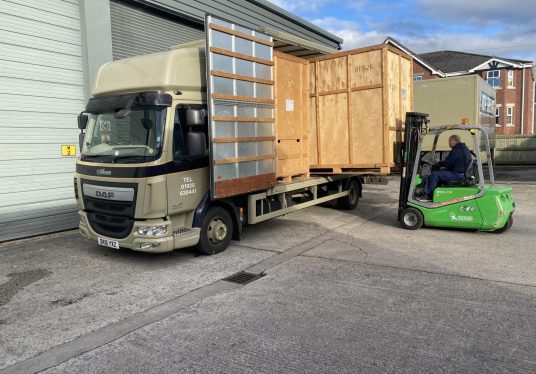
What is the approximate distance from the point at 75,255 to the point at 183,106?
322 centimetres

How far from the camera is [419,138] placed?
868 cm

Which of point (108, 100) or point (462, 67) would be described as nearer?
point (108, 100)

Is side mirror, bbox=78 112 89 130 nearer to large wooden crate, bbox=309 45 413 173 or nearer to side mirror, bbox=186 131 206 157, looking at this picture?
side mirror, bbox=186 131 206 157

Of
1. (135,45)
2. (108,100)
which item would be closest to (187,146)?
(108,100)

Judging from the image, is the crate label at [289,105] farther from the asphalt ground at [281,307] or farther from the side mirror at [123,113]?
the side mirror at [123,113]

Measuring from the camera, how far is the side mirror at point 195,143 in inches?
243

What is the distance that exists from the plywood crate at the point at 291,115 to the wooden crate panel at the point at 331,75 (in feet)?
0.94

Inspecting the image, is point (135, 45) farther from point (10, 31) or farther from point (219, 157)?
point (219, 157)

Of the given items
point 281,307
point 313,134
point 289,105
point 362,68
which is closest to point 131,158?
point 281,307

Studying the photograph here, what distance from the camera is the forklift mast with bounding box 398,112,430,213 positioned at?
8.74 meters

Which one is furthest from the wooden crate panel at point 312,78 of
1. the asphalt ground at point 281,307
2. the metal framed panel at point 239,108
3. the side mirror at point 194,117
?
the side mirror at point 194,117

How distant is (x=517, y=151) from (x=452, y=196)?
937 inches

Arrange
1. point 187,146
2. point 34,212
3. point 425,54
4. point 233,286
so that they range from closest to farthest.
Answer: point 233,286 → point 187,146 → point 34,212 → point 425,54

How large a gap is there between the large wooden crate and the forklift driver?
87 centimetres
